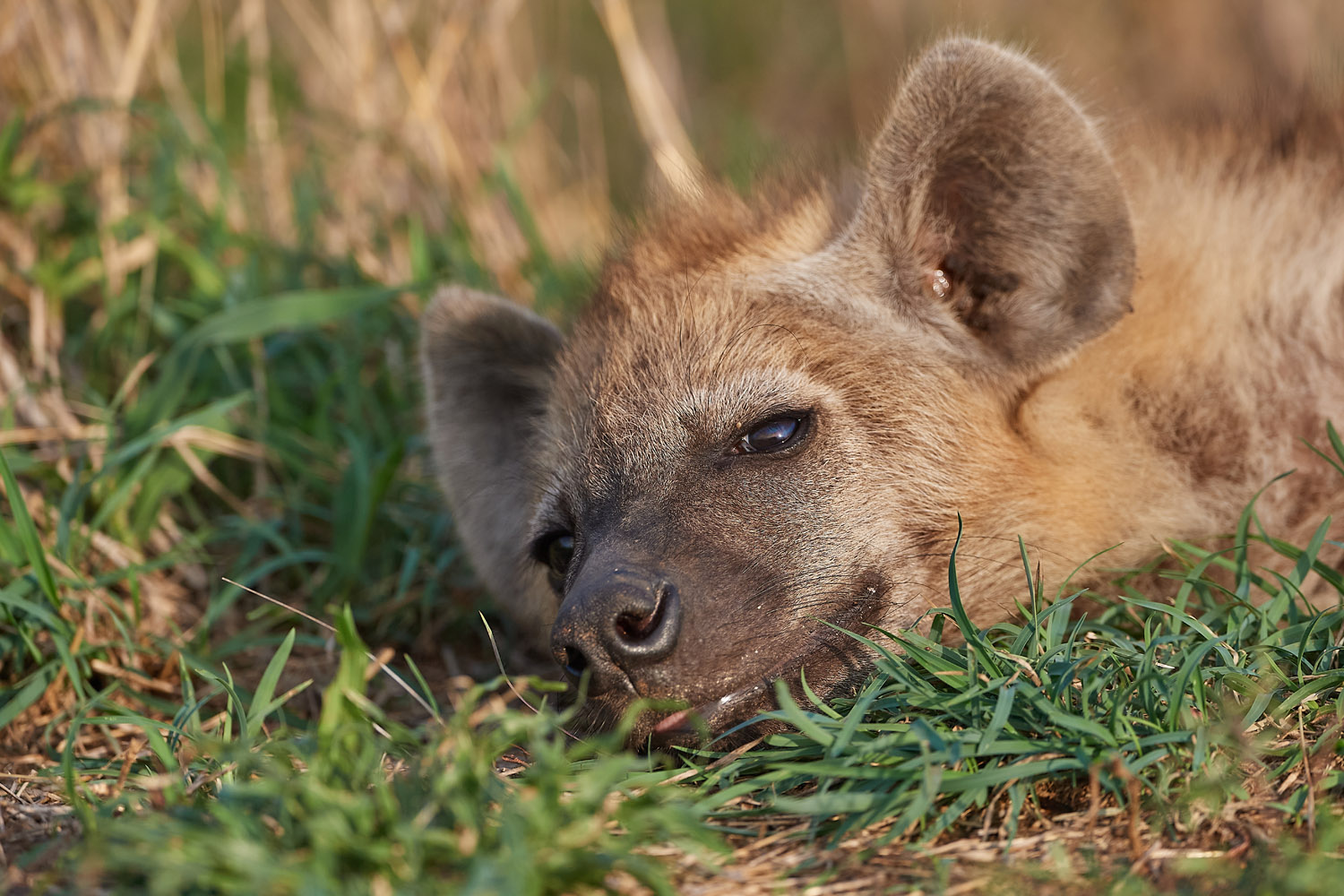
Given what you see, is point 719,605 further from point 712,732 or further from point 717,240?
point 717,240

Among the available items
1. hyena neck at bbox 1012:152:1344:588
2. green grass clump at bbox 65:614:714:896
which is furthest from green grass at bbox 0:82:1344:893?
hyena neck at bbox 1012:152:1344:588

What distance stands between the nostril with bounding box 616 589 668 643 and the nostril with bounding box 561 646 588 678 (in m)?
0.10

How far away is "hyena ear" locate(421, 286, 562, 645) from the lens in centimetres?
340

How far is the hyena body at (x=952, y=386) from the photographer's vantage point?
2.58 meters

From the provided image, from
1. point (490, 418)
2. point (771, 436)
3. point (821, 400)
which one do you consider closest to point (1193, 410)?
point (821, 400)

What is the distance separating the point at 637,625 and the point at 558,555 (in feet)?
2.40

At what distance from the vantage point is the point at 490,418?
11.7ft

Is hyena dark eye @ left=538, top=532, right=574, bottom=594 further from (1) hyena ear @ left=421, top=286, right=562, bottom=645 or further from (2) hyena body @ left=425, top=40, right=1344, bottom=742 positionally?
(1) hyena ear @ left=421, top=286, right=562, bottom=645

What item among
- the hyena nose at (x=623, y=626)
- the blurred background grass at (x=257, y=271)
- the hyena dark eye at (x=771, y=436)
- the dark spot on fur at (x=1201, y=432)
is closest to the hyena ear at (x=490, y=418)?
the blurred background grass at (x=257, y=271)

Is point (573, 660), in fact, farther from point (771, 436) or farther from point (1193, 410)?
point (1193, 410)

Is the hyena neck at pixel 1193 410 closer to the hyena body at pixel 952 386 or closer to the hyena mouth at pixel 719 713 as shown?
the hyena body at pixel 952 386

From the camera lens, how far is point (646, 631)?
230cm

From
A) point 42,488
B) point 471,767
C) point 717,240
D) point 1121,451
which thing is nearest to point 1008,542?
point 1121,451

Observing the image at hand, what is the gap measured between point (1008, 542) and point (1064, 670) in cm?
50
